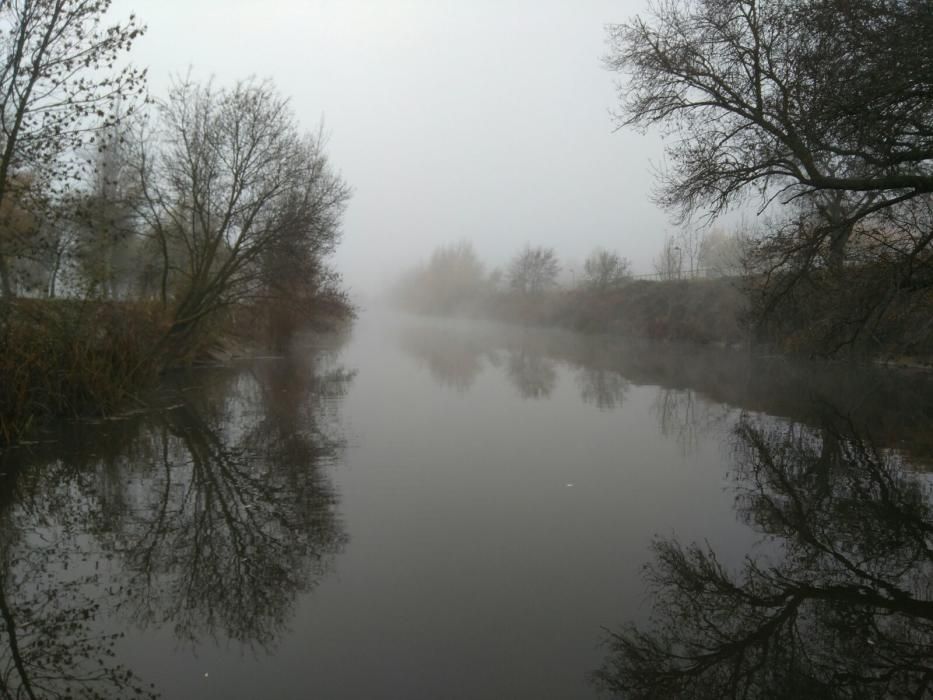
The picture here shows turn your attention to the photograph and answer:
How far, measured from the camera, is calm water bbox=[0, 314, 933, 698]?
4184 mm

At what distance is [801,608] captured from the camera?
5.00m

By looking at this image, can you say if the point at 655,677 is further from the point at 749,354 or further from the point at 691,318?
the point at 691,318

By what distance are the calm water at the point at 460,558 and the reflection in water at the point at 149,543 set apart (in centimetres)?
3

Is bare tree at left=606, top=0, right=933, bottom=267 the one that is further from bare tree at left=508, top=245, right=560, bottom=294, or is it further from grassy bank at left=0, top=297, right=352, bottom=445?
bare tree at left=508, top=245, right=560, bottom=294

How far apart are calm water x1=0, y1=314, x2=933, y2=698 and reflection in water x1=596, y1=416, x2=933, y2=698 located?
24mm

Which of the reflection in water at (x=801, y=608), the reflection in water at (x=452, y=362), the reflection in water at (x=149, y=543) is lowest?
the reflection in water at (x=149, y=543)

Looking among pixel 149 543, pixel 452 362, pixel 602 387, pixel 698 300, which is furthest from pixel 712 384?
pixel 698 300

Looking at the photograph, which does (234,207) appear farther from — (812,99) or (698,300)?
(698,300)

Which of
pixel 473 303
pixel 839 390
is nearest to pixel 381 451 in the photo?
pixel 839 390

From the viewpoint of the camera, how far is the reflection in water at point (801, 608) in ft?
13.4

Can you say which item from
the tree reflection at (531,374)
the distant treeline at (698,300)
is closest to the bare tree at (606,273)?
the distant treeline at (698,300)

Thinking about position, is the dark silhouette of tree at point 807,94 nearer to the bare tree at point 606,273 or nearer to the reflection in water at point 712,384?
the reflection in water at point 712,384

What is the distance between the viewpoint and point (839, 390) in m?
19.0

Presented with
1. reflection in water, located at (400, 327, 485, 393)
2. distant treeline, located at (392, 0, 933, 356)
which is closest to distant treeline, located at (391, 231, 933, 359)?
distant treeline, located at (392, 0, 933, 356)
